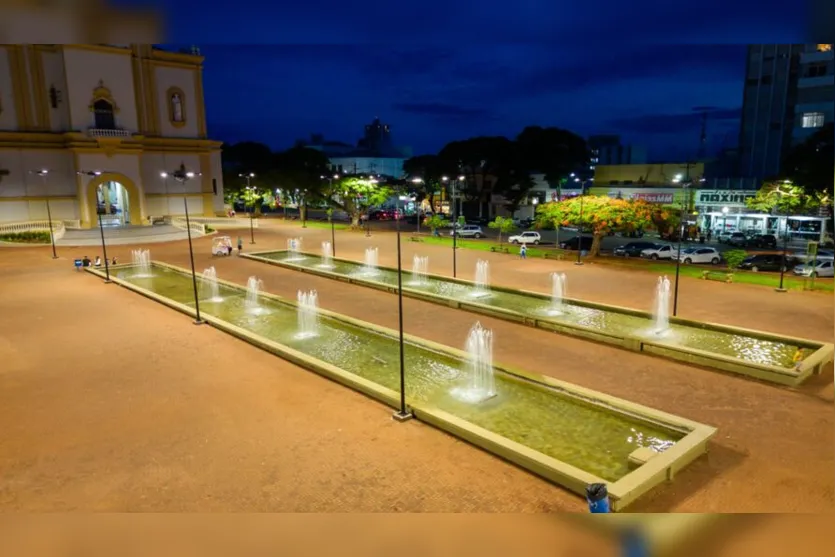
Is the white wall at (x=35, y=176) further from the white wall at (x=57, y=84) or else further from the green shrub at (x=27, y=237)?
the green shrub at (x=27, y=237)

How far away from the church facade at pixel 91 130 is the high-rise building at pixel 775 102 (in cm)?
4453

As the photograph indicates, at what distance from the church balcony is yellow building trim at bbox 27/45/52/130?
270cm

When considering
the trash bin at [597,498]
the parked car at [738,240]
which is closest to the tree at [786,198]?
the parked car at [738,240]

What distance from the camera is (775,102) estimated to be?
150 feet

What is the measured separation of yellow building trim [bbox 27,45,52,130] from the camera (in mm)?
38094

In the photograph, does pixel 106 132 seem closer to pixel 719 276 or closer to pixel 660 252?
pixel 660 252

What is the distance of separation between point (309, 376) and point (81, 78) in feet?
124

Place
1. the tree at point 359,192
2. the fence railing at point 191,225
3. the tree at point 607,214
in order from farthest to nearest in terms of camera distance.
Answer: the tree at point 359,192
the fence railing at point 191,225
the tree at point 607,214

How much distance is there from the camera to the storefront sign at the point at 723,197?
38.2 m

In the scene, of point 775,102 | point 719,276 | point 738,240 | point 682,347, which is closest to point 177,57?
point 719,276

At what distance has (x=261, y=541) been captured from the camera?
2.23 metres

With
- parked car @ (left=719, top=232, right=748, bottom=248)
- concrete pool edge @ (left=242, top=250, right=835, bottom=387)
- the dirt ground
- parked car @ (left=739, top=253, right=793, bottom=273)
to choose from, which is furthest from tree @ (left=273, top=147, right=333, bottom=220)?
the dirt ground

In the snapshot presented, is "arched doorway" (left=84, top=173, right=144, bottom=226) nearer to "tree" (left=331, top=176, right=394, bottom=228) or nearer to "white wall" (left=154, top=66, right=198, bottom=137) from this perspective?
"white wall" (left=154, top=66, right=198, bottom=137)

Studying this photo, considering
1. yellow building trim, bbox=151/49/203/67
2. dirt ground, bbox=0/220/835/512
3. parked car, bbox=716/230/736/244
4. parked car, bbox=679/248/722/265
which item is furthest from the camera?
yellow building trim, bbox=151/49/203/67
